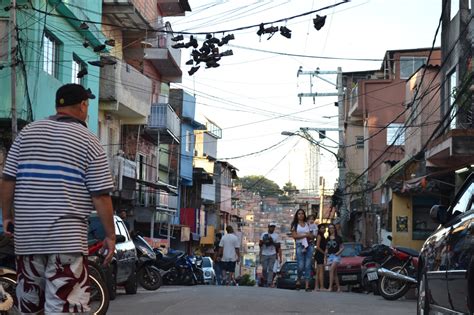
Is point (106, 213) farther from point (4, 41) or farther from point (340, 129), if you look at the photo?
point (340, 129)

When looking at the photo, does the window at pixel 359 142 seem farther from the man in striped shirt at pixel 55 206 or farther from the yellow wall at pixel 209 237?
the man in striped shirt at pixel 55 206

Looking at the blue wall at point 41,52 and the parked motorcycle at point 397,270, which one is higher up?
the blue wall at point 41,52

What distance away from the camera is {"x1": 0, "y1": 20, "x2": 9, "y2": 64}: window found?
21.8m

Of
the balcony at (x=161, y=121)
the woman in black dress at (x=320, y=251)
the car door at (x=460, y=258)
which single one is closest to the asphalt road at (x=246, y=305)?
the woman in black dress at (x=320, y=251)

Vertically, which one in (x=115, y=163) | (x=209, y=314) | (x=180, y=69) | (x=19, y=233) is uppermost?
(x=180, y=69)

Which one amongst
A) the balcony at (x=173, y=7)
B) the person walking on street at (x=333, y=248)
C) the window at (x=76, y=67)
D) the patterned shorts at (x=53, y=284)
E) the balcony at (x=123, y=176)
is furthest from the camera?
the balcony at (x=173, y=7)

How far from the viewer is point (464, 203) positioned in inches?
332

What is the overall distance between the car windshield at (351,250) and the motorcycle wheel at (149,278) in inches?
434

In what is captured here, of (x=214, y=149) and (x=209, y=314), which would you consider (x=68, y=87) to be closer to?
(x=209, y=314)

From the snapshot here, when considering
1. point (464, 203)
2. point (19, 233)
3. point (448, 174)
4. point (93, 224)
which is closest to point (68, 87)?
point (19, 233)

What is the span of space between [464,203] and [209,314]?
14.7 feet

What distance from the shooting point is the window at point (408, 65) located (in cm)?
5440

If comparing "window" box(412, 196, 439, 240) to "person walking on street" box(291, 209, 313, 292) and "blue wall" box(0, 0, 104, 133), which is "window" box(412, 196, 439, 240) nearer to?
"blue wall" box(0, 0, 104, 133)

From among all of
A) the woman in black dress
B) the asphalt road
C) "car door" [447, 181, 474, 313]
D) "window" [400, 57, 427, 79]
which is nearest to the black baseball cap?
"car door" [447, 181, 474, 313]
